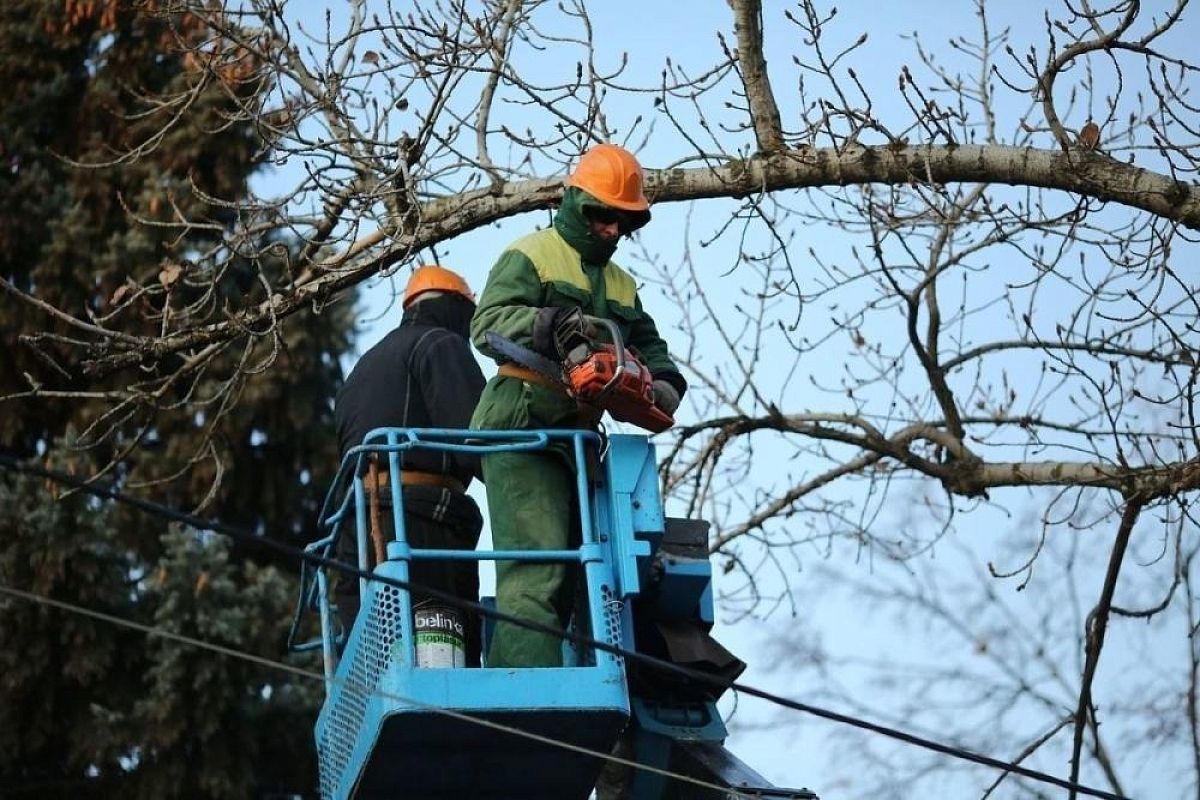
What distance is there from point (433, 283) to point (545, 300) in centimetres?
123

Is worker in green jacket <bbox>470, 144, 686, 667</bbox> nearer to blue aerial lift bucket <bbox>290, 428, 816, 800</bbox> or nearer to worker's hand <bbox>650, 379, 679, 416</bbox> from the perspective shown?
worker's hand <bbox>650, 379, 679, 416</bbox>

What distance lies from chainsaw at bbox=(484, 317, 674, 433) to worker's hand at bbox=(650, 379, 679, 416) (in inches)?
4.5

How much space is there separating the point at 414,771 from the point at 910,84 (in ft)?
12.0

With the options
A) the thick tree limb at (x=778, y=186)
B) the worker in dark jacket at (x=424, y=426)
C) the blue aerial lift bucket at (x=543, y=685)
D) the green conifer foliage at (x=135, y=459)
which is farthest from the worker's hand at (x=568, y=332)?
the green conifer foliage at (x=135, y=459)

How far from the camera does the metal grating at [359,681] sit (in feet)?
25.1

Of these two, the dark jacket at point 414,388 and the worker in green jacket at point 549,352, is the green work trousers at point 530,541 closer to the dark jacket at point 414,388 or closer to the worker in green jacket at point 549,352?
the worker in green jacket at point 549,352

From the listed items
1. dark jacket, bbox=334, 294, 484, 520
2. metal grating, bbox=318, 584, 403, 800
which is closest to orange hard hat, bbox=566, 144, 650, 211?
dark jacket, bbox=334, 294, 484, 520

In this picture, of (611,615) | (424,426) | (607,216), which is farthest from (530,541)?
(607,216)

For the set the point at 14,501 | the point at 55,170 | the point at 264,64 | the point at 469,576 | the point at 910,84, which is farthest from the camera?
the point at 55,170

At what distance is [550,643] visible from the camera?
25.9ft

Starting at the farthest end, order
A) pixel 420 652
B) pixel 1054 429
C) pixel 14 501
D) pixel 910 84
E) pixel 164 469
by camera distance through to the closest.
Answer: pixel 164 469 → pixel 14 501 → pixel 1054 429 → pixel 910 84 → pixel 420 652

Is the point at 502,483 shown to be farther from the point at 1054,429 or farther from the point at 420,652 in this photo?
the point at 1054,429

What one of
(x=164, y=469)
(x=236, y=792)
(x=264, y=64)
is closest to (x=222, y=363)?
(x=164, y=469)

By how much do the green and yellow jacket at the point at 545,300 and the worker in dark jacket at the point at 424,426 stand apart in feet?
1.05
